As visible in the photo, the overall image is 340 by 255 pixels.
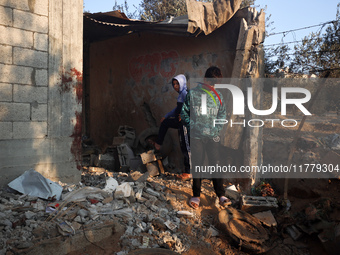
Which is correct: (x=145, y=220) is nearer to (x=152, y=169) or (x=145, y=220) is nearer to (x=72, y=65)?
(x=152, y=169)

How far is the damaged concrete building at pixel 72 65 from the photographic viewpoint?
402 centimetres

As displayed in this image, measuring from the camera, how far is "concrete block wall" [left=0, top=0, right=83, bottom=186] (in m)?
3.97

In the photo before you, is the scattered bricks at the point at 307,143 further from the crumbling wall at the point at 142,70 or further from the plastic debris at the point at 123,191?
the plastic debris at the point at 123,191

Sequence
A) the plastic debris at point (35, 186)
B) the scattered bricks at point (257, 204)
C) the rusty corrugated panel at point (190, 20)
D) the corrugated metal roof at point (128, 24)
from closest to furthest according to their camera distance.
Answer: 1. the plastic debris at point (35, 186)
2. the scattered bricks at point (257, 204)
3. the rusty corrugated panel at point (190, 20)
4. the corrugated metal roof at point (128, 24)

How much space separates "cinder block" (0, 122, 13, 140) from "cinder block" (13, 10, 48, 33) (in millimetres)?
1370

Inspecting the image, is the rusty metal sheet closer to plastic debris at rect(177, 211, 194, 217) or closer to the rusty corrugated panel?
the rusty corrugated panel

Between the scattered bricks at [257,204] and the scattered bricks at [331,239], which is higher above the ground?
the scattered bricks at [257,204]

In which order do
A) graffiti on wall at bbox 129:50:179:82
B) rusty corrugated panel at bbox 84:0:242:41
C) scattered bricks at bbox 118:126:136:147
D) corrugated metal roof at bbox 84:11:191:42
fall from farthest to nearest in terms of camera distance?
scattered bricks at bbox 118:126:136:147 → graffiti on wall at bbox 129:50:179:82 → corrugated metal roof at bbox 84:11:191:42 → rusty corrugated panel at bbox 84:0:242:41

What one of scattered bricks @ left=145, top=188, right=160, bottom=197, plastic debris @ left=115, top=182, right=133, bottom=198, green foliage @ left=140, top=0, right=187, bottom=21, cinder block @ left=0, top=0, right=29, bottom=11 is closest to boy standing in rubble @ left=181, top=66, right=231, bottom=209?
scattered bricks @ left=145, top=188, right=160, bottom=197

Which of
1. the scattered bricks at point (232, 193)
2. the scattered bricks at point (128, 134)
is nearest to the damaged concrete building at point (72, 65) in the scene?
the scattered bricks at point (128, 134)

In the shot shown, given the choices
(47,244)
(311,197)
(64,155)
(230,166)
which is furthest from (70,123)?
(311,197)

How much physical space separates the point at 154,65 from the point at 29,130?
3.62m

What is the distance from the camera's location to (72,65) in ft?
14.8

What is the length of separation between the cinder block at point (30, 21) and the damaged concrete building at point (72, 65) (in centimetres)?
1
